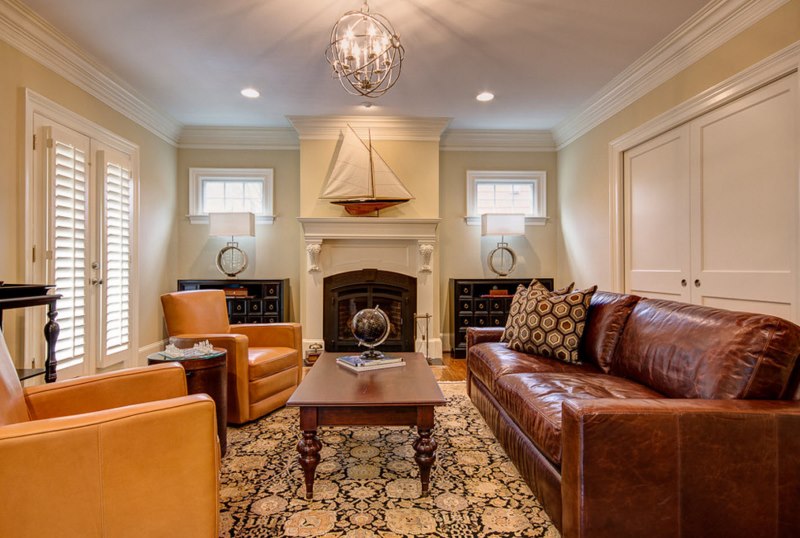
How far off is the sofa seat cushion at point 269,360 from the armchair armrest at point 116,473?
151 centimetres

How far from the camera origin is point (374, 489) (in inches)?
75.9

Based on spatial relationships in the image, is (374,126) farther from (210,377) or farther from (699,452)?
(699,452)

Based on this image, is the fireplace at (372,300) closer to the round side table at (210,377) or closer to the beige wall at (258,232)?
the beige wall at (258,232)

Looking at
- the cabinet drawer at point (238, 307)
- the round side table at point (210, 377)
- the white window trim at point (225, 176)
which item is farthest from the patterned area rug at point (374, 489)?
the white window trim at point (225, 176)

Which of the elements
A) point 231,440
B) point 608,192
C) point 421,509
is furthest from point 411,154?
point 421,509

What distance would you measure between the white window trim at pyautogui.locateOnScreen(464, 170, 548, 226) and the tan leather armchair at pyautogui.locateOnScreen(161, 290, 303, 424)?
275cm

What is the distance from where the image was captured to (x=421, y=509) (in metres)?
1.78

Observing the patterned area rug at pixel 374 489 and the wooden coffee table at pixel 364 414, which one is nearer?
the patterned area rug at pixel 374 489

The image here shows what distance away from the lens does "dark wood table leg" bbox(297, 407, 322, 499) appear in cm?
185

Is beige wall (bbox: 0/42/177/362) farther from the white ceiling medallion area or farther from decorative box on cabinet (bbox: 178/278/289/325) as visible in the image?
decorative box on cabinet (bbox: 178/278/289/325)

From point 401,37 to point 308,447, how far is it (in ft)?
8.88

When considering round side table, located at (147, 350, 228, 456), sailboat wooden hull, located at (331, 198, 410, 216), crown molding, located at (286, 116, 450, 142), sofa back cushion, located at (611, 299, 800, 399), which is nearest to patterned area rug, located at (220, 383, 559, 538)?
round side table, located at (147, 350, 228, 456)

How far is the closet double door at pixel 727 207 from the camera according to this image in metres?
2.36

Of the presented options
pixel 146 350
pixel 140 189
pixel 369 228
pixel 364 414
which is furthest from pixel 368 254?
pixel 364 414
